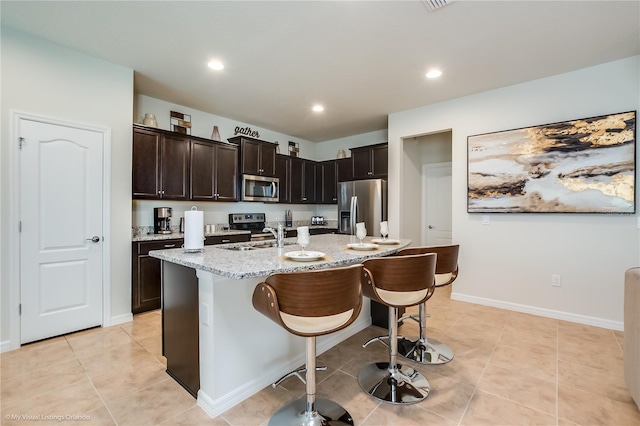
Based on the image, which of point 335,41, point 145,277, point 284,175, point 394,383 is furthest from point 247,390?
→ point 284,175

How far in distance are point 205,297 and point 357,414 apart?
1118 mm

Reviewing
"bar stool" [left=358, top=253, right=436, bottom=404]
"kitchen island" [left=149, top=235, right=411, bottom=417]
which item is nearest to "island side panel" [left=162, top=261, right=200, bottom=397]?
"kitchen island" [left=149, top=235, right=411, bottom=417]

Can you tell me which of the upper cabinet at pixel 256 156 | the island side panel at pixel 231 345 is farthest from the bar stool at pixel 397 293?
the upper cabinet at pixel 256 156

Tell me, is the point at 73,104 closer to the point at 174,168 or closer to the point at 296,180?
the point at 174,168

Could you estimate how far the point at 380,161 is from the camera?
473 centimetres

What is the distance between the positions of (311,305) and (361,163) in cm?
403

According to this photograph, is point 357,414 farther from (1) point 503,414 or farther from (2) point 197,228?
(2) point 197,228

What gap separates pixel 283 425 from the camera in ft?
4.97

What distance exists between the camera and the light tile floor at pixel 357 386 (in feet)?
5.32

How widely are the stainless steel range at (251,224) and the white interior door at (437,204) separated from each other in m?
2.90

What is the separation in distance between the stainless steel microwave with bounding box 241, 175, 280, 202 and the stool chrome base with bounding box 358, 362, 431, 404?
3.33 meters

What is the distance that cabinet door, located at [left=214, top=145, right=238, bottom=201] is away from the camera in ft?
14.1

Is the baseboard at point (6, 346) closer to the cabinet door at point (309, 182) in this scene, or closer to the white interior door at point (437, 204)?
the cabinet door at point (309, 182)

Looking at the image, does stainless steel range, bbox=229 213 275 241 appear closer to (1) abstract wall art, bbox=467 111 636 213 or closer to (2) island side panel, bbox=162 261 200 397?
(2) island side panel, bbox=162 261 200 397
